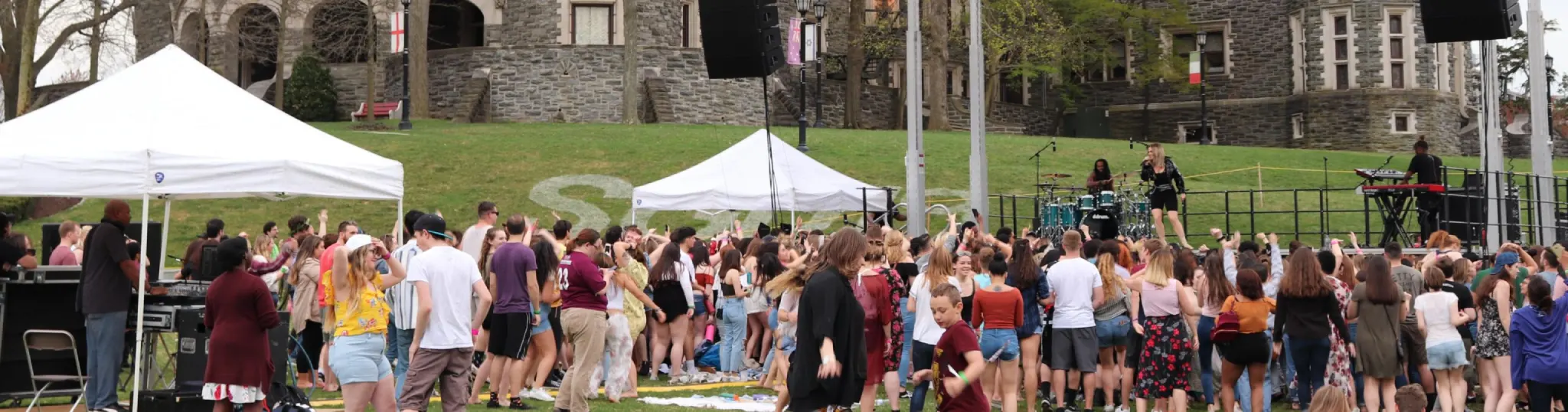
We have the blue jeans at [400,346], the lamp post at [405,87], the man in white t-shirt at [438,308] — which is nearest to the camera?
the man in white t-shirt at [438,308]

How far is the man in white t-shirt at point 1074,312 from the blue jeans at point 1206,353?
0.87m

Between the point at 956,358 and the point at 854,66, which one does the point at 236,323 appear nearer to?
the point at 956,358

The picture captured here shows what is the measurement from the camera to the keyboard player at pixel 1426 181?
20.3 meters

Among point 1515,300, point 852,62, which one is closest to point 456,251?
point 1515,300

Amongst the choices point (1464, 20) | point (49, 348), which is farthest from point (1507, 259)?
point (49, 348)

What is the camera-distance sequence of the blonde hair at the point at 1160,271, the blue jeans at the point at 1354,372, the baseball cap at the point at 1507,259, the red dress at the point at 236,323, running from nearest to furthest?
the red dress at the point at 236,323 < the blonde hair at the point at 1160,271 < the baseball cap at the point at 1507,259 < the blue jeans at the point at 1354,372

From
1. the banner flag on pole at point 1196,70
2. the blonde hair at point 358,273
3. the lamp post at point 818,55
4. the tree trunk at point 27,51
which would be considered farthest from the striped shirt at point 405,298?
the banner flag on pole at point 1196,70

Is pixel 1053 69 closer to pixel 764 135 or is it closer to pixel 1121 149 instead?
pixel 1121 149

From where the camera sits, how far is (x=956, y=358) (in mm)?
9344

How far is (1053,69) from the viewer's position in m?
49.3

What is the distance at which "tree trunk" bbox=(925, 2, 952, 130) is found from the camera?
45.7 metres

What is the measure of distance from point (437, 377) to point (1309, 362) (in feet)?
22.2

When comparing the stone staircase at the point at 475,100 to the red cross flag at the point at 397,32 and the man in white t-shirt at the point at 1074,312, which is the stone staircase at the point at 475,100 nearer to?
the red cross flag at the point at 397,32

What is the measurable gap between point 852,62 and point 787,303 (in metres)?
38.3
